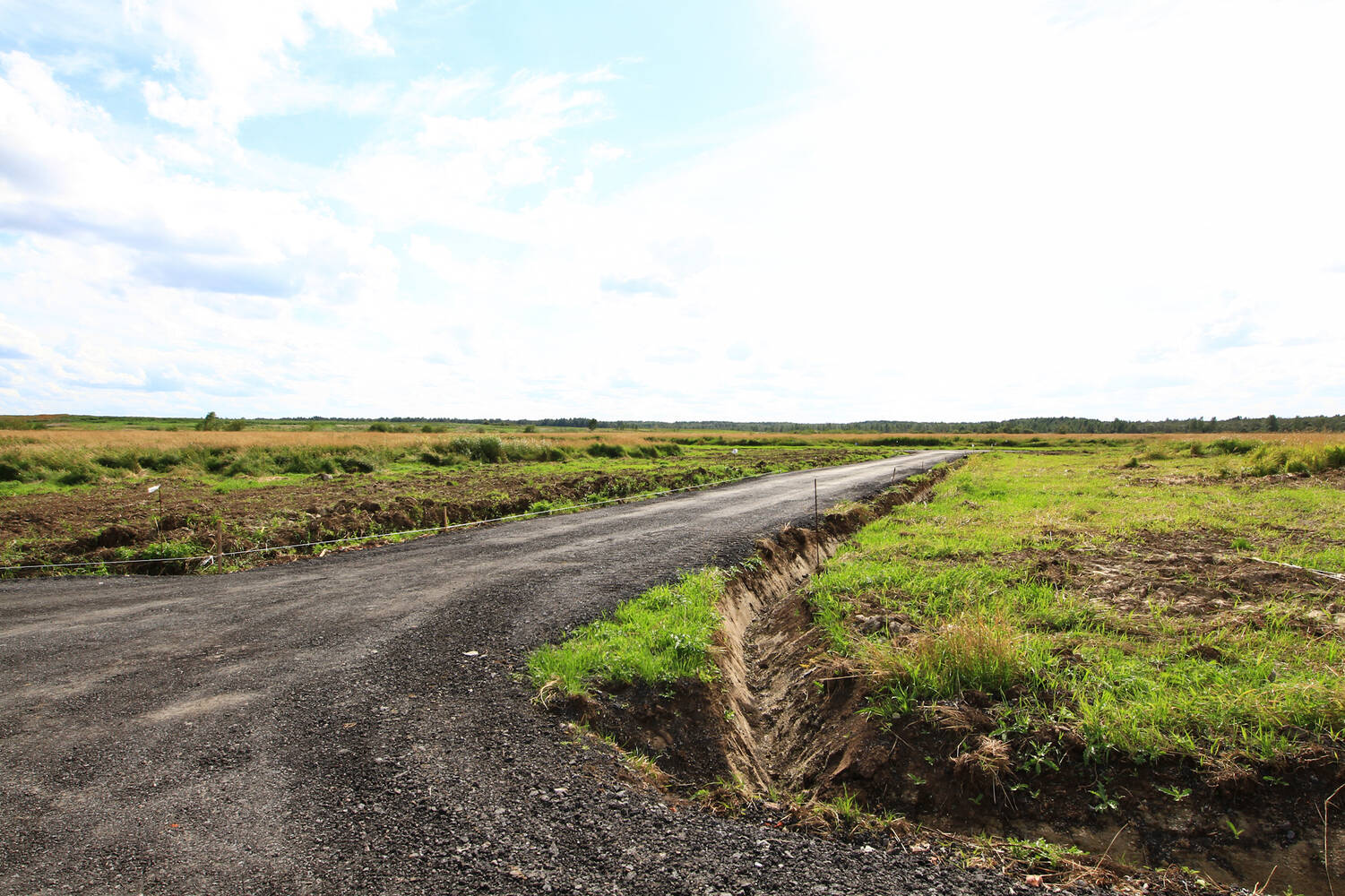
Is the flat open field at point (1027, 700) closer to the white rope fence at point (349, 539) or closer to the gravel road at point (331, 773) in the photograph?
the gravel road at point (331, 773)

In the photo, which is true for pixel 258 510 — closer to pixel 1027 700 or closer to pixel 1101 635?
pixel 1027 700

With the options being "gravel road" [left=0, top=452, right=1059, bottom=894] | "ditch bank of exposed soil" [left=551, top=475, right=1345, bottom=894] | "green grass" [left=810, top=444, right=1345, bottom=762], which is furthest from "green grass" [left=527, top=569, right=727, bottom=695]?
"green grass" [left=810, top=444, right=1345, bottom=762]

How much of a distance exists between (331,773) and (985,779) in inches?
184

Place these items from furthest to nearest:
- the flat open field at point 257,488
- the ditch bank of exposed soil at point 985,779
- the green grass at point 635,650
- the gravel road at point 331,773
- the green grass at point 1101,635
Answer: the flat open field at point 257,488, the green grass at point 635,650, the green grass at point 1101,635, the ditch bank of exposed soil at point 985,779, the gravel road at point 331,773

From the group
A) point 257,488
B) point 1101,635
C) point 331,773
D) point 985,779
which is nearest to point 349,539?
point 331,773

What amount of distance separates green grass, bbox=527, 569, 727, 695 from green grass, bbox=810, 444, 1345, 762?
165cm

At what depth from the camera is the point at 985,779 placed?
4441mm

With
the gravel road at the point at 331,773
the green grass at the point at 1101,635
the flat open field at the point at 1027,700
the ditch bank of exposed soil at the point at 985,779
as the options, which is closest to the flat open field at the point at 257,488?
the gravel road at the point at 331,773

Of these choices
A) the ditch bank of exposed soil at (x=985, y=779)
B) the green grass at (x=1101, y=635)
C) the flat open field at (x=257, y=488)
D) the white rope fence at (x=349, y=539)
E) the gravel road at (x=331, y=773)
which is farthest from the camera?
the flat open field at (x=257, y=488)

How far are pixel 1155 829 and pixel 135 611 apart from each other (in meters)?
10.8

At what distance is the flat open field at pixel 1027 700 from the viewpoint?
3.99 meters

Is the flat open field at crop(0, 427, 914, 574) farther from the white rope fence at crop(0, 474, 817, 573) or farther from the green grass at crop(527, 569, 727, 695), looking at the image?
the green grass at crop(527, 569, 727, 695)

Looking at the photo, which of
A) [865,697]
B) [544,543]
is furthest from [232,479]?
[865,697]

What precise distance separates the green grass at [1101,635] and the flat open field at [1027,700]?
28mm
